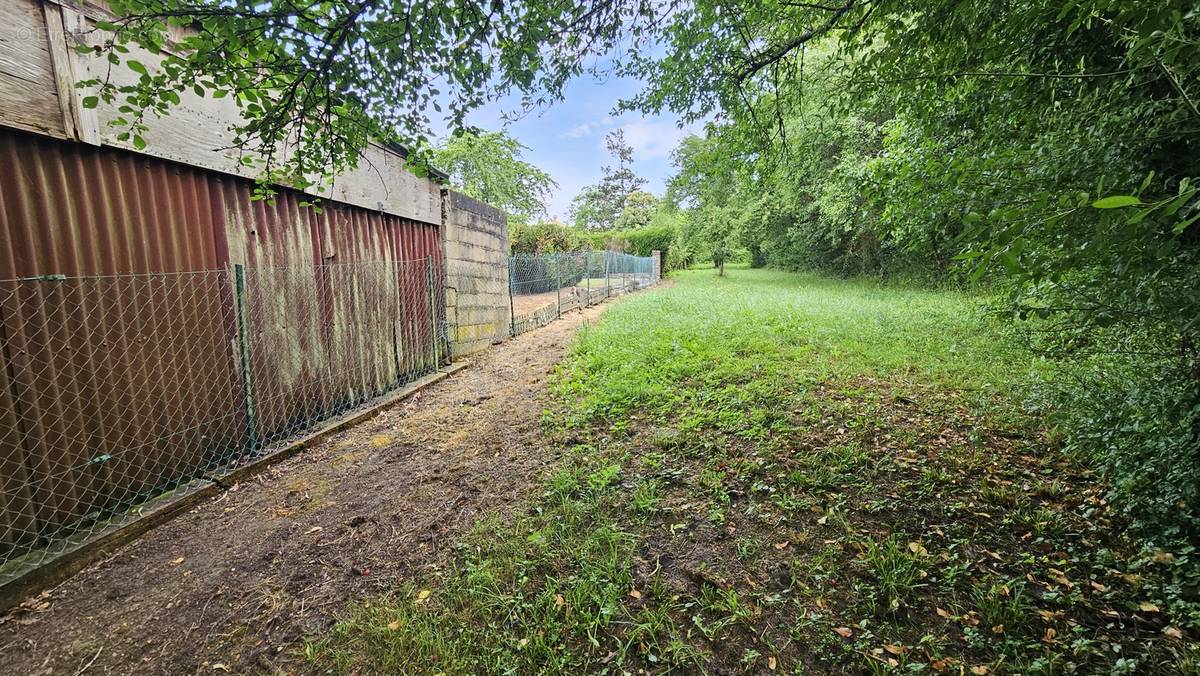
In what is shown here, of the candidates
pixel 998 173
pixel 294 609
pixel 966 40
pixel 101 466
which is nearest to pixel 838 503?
pixel 998 173

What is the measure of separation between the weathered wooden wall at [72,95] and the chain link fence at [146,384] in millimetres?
773

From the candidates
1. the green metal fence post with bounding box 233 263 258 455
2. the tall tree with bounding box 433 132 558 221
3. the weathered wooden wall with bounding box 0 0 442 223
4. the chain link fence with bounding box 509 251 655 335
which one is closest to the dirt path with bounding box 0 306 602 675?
the green metal fence post with bounding box 233 263 258 455

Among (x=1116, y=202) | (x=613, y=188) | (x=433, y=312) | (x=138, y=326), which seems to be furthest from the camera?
(x=613, y=188)

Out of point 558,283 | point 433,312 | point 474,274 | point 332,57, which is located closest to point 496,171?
point 558,283

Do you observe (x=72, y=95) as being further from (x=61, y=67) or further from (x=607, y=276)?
(x=607, y=276)

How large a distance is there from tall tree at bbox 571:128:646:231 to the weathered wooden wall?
47335 mm

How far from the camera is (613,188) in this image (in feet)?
165

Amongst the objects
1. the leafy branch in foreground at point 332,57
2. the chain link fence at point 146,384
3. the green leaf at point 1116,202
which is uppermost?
the leafy branch in foreground at point 332,57

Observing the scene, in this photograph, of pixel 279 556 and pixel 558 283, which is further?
pixel 558 283

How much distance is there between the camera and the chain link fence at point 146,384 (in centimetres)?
231

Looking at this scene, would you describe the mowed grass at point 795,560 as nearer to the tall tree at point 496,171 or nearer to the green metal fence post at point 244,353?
the green metal fence post at point 244,353

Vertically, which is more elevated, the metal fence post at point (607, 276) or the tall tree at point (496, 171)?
the tall tree at point (496, 171)

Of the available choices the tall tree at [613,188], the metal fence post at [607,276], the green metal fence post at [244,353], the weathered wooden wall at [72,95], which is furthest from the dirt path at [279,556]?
the tall tree at [613,188]

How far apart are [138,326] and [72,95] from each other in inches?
49.9
